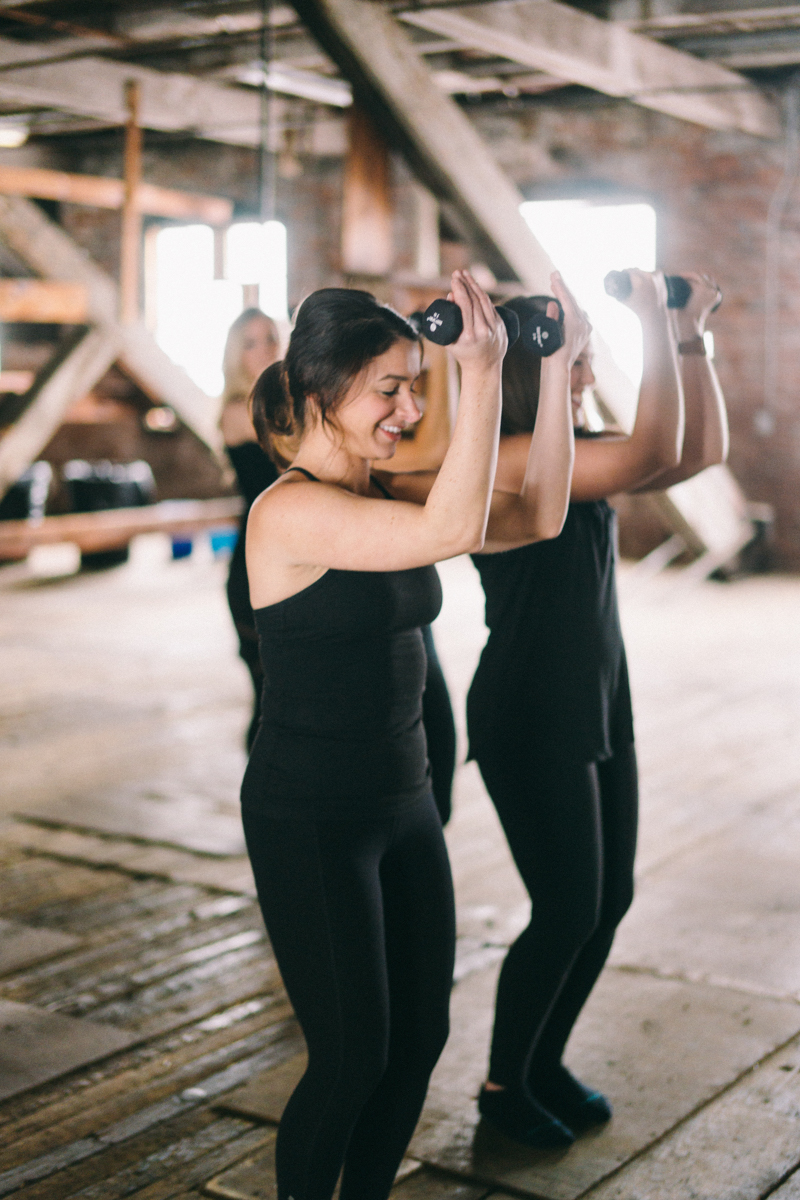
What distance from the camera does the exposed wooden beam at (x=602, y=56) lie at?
6.33 metres

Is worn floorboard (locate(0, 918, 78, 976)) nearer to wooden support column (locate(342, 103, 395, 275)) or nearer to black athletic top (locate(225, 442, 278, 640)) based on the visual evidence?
black athletic top (locate(225, 442, 278, 640))

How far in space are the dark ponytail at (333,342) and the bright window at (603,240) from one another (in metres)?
8.64

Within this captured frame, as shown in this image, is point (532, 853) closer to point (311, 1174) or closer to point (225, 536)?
point (311, 1174)

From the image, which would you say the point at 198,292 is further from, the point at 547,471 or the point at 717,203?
the point at 547,471

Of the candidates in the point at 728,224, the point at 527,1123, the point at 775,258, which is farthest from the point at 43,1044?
the point at 728,224

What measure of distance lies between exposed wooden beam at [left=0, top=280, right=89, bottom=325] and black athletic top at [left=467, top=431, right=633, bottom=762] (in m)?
6.39

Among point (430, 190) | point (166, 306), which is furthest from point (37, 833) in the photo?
point (166, 306)

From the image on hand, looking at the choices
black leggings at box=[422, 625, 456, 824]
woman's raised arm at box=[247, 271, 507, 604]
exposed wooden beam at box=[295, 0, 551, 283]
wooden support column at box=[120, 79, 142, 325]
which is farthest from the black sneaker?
wooden support column at box=[120, 79, 142, 325]

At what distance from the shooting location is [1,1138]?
228cm

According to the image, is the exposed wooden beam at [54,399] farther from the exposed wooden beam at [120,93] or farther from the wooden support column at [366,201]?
the wooden support column at [366,201]

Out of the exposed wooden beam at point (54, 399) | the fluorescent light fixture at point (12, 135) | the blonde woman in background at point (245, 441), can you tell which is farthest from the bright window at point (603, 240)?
the blonde woman in background at point (245, 441)

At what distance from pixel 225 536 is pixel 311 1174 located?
32.1ft

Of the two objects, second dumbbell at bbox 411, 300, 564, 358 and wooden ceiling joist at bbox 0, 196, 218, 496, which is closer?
second dumbbell at bbox 411, 300, 564, 358

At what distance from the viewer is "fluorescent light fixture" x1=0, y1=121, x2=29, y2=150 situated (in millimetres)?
10227
